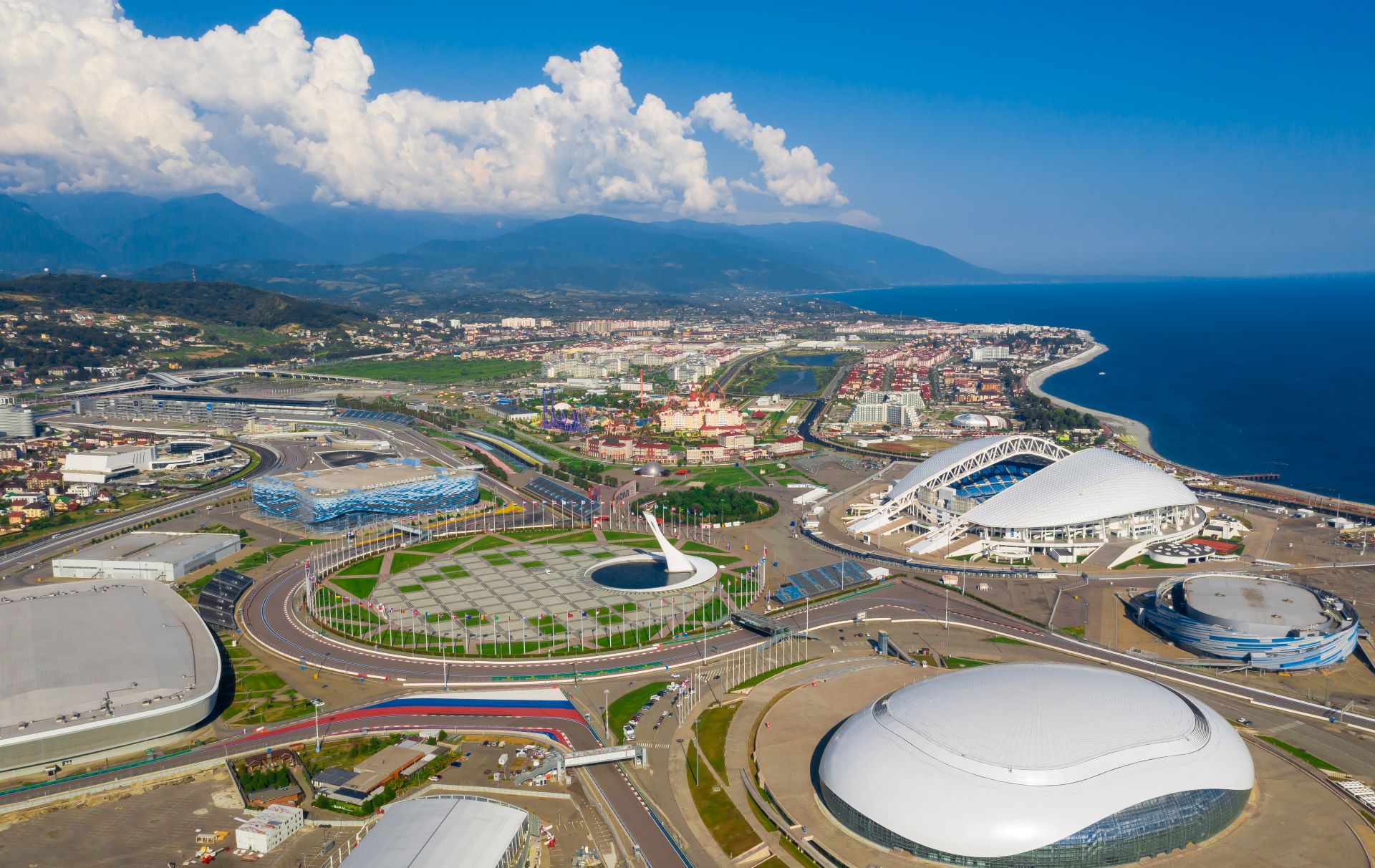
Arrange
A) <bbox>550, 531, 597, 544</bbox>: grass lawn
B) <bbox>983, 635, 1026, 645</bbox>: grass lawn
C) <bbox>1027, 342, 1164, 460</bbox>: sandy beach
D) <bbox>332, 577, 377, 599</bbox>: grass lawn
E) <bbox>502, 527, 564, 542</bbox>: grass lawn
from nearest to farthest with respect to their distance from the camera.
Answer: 1. <bbox>983, 635, 1026, 645</bbox>: grass lawn
2. <bbox>332, 577, 377, 599</bbox>: grass lawn
3. <bbox>550, 531, 597, 544</bbox>: grass lawn
4. <bbox>502, 527, 564, 542</bbox>: grass lawn
5. <bbox>1027, 342, 1164, 460</bbox>: sandy beach

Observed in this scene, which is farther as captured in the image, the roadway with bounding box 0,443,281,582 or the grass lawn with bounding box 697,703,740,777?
the roadway with bounding box 0,443,281,582

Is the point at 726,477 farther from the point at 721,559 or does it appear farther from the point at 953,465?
the point at 721,559

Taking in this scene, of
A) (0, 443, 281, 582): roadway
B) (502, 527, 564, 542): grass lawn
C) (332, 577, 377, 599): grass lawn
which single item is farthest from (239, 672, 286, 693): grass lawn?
(0, 443, 281, 582): roadway

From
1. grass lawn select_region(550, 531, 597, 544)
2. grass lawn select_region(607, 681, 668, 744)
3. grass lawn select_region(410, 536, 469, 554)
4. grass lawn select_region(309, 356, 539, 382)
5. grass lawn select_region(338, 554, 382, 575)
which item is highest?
grass lawn select_region(309, 356, 539, 382)

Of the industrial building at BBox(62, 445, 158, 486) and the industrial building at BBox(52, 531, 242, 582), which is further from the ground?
the industrial building at BBox(62, 445, 158, 486)

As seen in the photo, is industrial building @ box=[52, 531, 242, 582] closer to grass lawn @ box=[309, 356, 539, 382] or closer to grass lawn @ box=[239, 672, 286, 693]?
grass lawn @ box=[239, 672, 286, 693]

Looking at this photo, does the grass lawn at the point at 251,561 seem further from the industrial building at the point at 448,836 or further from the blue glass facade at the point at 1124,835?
the blue glass facade at the point at 1124,835

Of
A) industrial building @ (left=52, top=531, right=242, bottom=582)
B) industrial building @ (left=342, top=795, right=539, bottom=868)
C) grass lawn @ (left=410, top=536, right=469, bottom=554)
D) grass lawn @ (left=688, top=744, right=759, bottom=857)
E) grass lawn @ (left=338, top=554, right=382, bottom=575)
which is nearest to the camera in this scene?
industrial building @ (left=342, top=795, right=539, bottom=868)
